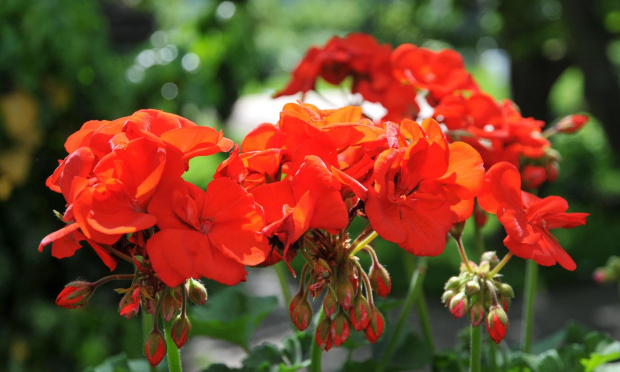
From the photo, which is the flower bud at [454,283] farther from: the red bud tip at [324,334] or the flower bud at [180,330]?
the flower bud at [180,330]

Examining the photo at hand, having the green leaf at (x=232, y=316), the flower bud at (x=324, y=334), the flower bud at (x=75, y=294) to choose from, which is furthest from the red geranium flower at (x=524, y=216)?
the green leaf at (x=232, y=316)

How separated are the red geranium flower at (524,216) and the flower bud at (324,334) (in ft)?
0.76

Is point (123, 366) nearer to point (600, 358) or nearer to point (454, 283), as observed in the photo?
point (454, 283)

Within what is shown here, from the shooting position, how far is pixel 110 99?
272 centimetres

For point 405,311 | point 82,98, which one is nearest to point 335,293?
point 405,311

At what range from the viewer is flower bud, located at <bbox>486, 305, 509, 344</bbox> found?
2.87ft

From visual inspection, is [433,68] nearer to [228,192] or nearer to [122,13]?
[228,192]

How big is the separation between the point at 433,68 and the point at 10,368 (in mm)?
2040

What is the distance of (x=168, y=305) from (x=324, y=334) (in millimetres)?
184

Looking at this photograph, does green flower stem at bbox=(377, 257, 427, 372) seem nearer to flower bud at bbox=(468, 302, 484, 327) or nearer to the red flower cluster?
flower bud at bbox=(468, 302, 484, 327)

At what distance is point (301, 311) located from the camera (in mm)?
882

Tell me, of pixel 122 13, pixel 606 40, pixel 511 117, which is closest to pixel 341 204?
pixel 511 117

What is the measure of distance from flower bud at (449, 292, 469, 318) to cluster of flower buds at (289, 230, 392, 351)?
9 cm

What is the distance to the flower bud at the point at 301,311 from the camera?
2.89ft
